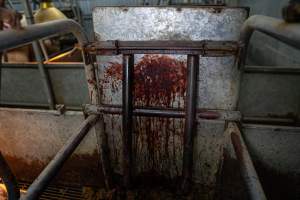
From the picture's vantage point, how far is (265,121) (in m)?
2.19

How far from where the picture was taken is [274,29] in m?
0.68

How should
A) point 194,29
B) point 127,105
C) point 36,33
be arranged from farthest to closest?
point 127,105, point 194,29, point 36,33

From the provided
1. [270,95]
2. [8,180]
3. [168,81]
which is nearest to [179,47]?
[168,81]

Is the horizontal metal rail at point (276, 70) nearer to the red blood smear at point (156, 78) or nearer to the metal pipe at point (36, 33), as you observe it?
the red blood smear at point (156, 78)

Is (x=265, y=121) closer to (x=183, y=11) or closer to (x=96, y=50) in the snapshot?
(x=183, y=11)

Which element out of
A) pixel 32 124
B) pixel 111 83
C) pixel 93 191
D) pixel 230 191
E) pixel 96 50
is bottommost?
pixel 93 191

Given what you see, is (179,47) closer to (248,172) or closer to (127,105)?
(127,105)

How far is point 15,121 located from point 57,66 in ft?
3.39

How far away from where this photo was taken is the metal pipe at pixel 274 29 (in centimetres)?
57

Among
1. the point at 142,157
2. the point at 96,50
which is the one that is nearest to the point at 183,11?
the point at 96,50

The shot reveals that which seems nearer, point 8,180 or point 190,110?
point 8,180

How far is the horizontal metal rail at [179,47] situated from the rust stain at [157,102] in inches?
4.5

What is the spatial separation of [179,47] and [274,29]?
14.8 inches

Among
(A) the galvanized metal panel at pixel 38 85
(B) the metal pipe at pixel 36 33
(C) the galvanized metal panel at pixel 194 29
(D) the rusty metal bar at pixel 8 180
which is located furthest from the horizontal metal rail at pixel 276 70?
(D) the rusty metal bar at pixel 8 180
